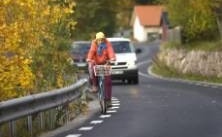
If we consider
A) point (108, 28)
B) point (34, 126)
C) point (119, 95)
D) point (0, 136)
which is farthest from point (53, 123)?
point (108, 28)

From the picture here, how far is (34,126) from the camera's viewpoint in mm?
15164

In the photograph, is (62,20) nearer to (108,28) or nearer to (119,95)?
(119,95)

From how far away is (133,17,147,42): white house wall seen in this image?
14225 cm

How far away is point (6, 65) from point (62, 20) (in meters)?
4.81

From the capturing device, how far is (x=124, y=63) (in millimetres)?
34875

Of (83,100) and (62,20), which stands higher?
(62,20)

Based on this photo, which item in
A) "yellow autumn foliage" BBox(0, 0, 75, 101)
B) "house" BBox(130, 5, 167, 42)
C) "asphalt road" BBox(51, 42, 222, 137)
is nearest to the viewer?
"asphalt road" BBox(51, 42, 222, 137)

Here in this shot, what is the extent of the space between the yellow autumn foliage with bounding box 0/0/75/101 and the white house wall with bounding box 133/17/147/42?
12341cm

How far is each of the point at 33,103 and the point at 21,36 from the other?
9.16 feet

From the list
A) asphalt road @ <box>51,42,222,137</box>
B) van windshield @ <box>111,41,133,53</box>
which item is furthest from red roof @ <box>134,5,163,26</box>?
asphalt road @ <box>51,42,222,137</box>

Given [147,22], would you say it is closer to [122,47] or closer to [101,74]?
[122,47]

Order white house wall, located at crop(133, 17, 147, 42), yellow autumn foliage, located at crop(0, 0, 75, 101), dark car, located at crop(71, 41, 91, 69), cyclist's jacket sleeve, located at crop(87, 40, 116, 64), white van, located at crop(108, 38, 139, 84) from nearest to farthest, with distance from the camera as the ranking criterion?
yellow autumn foliage, located at crop(0, 0, 75, 101)
cyclist's jacket sleeve, located at crop(87, 40, 116, 64)
white van, located at crop(108, 38, 139, 84)
dark car, located at crop(71, 41, 91, 69)
white house wall, located at crop(133, 17, 147, 42)

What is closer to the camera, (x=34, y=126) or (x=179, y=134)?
(x=179, y=134)

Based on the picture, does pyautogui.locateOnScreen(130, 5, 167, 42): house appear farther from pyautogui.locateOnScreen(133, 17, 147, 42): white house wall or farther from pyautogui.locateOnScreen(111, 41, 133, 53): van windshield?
pyautogui.locateOnScreen(111, 41, 133, 53): van windshield
